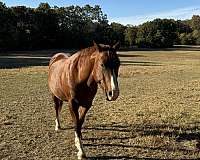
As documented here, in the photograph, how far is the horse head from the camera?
5.62 m

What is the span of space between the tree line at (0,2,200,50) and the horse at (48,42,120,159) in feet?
171

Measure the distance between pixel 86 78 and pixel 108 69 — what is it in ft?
2.84

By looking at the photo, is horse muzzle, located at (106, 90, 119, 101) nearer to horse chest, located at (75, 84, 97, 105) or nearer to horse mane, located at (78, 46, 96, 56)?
horse chest, located at (75, 84, 97, 105)

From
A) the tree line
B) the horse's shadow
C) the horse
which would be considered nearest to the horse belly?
the horse

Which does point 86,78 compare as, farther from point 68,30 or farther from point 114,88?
point 68,30

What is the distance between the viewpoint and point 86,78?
256 inches

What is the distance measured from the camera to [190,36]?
108m

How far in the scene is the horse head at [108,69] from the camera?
5621mm

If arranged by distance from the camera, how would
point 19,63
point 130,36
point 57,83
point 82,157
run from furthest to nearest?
point 130,36
point 19,63
point 57,83
point 82,157

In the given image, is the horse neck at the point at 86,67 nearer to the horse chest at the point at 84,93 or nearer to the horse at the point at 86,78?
the horse at the point at 86,78

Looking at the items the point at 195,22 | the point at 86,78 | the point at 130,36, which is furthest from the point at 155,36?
the point at 86,78

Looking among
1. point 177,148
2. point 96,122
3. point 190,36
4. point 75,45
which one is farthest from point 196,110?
point 190,36

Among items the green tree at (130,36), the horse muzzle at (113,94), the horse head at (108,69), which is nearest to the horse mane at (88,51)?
the horse head at (108,69)

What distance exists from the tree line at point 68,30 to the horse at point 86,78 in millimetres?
52080
